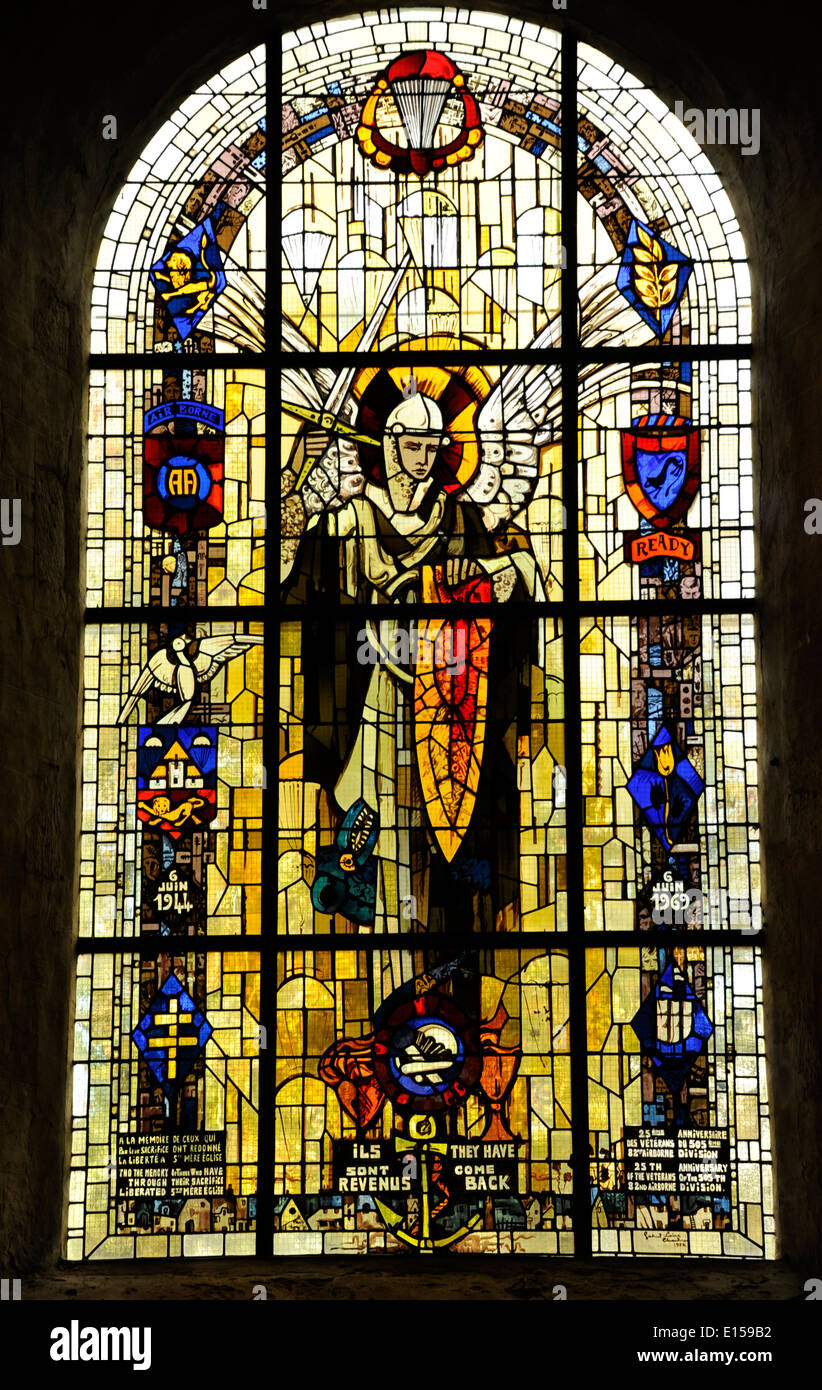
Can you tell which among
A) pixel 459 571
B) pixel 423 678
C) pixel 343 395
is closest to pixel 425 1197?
pixel 423 678

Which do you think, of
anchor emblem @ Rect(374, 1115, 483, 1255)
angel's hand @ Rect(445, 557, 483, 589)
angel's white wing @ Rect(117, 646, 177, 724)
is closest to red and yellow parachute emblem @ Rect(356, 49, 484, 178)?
angel's hand @ Rect(445, 557, 483, 589)

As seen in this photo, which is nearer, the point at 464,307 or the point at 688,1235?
the point at 688,1235

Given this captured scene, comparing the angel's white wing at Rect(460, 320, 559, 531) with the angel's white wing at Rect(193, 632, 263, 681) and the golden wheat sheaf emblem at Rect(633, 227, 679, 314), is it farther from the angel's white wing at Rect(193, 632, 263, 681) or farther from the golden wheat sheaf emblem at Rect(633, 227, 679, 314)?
the angel's white wing at Rect(193, 632, 263, 681)

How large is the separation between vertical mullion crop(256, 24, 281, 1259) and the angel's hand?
0.63 metres

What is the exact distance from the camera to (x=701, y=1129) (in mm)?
6703

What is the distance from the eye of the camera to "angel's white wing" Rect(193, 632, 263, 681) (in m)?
7.14

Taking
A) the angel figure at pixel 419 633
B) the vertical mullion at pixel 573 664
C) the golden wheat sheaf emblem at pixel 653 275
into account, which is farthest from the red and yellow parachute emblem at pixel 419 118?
the angel figure at pixel 419 633

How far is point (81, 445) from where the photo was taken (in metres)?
7.28

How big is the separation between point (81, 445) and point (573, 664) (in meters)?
1.97
